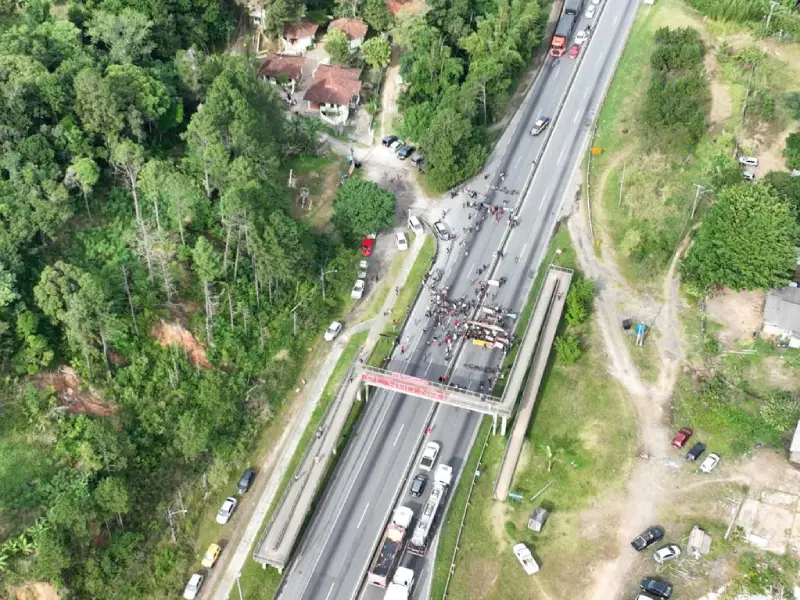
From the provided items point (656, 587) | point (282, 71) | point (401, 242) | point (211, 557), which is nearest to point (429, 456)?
point (211, 557)

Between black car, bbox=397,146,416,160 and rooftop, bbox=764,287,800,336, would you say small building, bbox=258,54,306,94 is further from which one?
rooftop, bbox=764,287,800,336

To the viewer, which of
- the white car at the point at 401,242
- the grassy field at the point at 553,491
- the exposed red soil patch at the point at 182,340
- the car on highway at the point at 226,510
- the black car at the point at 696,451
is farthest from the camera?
the white car at the point at 401,242

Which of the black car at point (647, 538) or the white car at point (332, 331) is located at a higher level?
the white car at point (332, 331)

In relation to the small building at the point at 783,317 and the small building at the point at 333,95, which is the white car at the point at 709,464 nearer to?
the small building at the point at 783,317

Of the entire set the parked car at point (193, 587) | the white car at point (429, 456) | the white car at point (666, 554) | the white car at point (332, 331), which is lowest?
the parked car at point (193, 587)

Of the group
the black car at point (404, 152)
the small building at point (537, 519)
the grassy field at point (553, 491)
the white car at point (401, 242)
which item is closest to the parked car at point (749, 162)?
the grassy field at point (553, 491)

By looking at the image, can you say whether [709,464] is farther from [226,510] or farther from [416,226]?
[226,510]

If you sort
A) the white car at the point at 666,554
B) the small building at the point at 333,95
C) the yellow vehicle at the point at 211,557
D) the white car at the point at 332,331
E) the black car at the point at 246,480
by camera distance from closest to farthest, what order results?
the white car at the point at 666,554 → the yellow vehicle at the point at 211,557 → the black car at the point at 246,480 → the white car at the point at 332,331 → the small building at the point at 333,95
